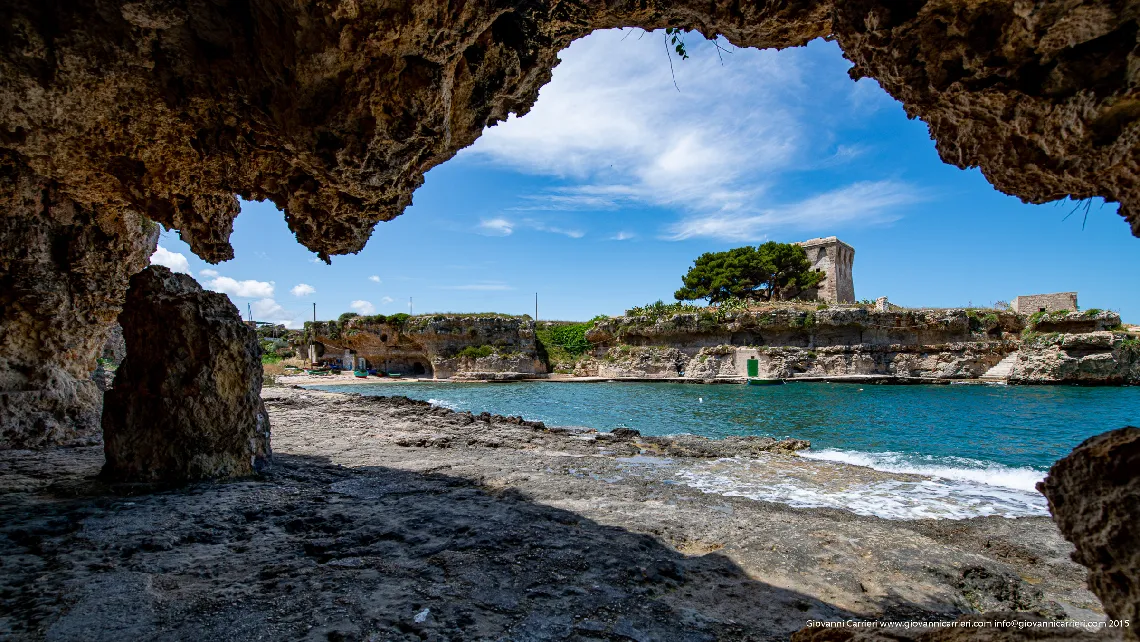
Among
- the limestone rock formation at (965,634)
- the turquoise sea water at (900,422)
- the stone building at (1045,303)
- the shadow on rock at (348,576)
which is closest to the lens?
the limestone rock formation at (965,634)

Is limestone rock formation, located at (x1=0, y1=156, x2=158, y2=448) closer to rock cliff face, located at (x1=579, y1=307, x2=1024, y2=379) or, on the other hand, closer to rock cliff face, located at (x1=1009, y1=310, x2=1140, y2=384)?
rock cliff face, located at (x1=579, y1=307, x2=1024, y2=379)

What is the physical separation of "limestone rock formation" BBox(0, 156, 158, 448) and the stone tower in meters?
54.8

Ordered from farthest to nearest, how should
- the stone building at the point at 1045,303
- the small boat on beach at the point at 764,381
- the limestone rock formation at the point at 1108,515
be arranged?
the stone building at the point at 1045,303
the small boat on beach at the point at 764,381
the limestone rock formation at the point at 1108,515

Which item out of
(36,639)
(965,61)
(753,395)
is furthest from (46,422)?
(753,395)

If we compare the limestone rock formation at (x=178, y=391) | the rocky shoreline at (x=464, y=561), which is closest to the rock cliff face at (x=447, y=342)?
the limestone rock formation at (x=178, y=391)

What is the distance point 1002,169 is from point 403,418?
14993 mm

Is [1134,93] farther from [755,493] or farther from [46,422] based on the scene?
[46,422]

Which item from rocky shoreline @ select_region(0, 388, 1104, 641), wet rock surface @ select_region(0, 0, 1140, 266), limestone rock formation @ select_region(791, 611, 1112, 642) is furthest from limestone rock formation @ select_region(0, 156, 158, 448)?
limestone rock formation @ select_region(791, 611, 1112, 642)

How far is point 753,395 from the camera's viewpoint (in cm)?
2814

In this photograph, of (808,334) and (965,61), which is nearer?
(965,61)

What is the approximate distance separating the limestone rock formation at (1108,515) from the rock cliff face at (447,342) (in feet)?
137

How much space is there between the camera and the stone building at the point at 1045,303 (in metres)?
38.8

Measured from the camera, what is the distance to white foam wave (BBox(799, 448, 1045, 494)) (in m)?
9.06

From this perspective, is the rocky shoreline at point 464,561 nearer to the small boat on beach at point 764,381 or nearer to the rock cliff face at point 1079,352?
the small boat on beach at point 764,381
